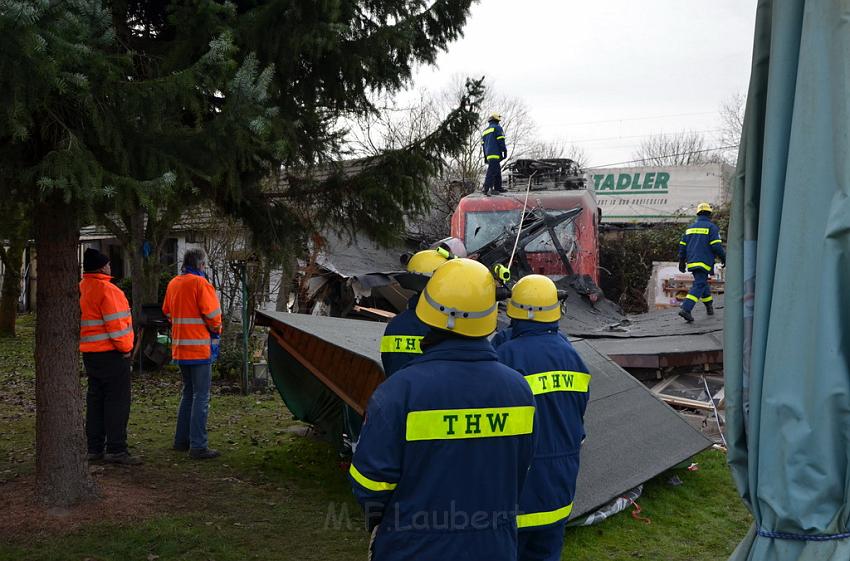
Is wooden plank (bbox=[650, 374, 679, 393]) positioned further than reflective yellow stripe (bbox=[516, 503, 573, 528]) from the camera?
Yes

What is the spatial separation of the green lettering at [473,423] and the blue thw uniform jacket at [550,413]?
115 centimetres

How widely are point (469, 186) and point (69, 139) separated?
20.4 m

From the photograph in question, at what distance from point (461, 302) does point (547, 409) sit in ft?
4.35

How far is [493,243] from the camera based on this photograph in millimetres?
11812

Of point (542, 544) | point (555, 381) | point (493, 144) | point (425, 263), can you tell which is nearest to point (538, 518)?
point (542, 544)

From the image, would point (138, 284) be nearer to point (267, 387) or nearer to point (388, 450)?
point (267, 387)

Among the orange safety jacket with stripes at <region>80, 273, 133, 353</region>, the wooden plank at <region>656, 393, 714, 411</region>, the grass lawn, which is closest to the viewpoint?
the grass lawn

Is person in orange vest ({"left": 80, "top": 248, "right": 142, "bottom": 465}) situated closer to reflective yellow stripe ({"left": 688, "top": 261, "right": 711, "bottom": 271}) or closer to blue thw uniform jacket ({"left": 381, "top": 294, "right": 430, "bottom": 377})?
blue thw uniform jacket ({"left": 381, "top": 294, "right": 430, "bottom": 377})

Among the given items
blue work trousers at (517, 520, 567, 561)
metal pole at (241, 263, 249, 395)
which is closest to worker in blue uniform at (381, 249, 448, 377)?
blue work trousers at (517, 520, 567, 561)

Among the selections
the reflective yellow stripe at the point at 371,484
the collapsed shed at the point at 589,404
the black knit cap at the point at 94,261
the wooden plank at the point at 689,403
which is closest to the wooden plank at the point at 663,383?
the wooden plank at the point at 689,403

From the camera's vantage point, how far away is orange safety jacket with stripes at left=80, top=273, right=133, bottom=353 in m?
6.17

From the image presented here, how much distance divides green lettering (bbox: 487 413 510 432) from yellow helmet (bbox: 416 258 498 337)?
0.28 m

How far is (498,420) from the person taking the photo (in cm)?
256

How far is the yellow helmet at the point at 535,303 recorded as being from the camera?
388cm
